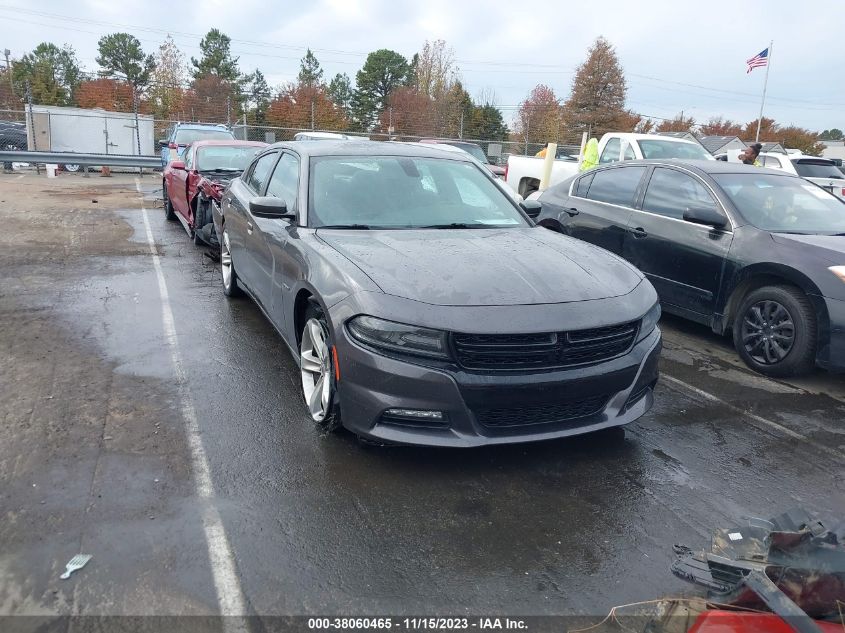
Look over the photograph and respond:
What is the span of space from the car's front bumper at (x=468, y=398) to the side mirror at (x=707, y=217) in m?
2.71

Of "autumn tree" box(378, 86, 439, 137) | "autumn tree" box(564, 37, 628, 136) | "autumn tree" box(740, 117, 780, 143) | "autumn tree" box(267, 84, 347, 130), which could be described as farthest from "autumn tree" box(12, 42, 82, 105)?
"autumn tree" box(740, 117, 780, 143)

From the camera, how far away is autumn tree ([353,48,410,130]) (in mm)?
Answer: 71875

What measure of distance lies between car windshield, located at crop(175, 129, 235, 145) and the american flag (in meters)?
20.3

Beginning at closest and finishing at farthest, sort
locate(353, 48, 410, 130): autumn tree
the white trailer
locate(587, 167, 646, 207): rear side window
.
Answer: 1. locate(587, 167, 646, 207): rear side window
2. the white trailer
3. locate(353, 48, 410, 130): autumn tree

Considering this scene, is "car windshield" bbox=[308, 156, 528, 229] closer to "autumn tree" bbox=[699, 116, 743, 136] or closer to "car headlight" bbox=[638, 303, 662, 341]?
"car headlight" bbox=[638, 303, 662, 341]

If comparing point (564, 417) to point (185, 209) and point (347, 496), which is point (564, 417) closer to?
point (347, 496)

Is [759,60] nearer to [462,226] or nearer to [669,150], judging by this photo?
[669,150]

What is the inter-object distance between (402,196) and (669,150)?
892 centimetres

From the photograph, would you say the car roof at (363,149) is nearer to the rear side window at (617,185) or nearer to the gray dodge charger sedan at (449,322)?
the gray dodge charger sedan at (449,322)

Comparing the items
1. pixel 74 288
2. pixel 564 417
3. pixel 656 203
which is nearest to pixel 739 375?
pixel 656 203

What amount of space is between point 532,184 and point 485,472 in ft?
37.1

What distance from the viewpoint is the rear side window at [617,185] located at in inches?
270

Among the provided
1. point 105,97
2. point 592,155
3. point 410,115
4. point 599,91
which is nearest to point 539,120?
point 599,91

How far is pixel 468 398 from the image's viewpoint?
3.20 metres
